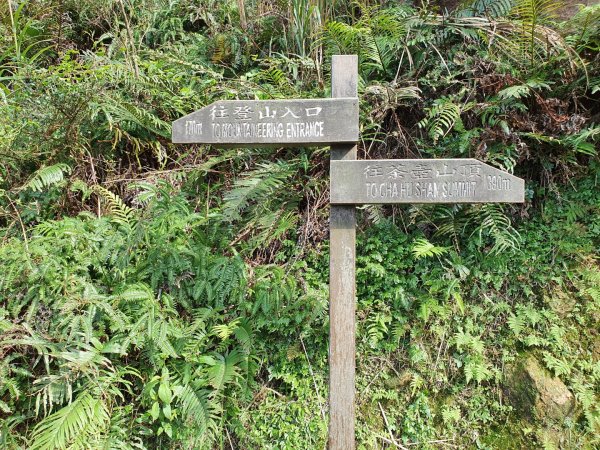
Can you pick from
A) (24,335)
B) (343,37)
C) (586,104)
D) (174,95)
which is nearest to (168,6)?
(174,95)

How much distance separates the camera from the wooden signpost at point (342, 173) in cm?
207

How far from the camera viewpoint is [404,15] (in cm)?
396

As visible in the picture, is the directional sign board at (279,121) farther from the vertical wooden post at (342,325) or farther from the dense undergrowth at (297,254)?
the dense undergrowth at (297,254)

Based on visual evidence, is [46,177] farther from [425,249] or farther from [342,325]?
[425,249]

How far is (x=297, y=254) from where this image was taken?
3.32 metres

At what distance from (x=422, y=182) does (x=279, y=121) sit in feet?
2.61

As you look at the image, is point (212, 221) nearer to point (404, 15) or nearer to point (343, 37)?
point (343, 37)

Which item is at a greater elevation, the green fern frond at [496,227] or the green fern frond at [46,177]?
the green fern frond at [46,177]

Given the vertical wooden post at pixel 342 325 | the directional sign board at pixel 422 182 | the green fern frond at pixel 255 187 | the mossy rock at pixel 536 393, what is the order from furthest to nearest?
1. the green fern frond at pixel 255 187
2. the mossy rock at pixel 536 393
3. the vertical wooden post at pixel 342 325
4. the directional sign board at pixel 422 182

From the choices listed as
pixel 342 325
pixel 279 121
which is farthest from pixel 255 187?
pixel 342 325

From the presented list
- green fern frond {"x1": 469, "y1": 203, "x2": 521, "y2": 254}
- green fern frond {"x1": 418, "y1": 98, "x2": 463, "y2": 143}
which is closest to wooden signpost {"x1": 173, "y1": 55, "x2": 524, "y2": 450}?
green fern frond {"x1": 469, "y1": 203, "x2": 521, "y2": 254}

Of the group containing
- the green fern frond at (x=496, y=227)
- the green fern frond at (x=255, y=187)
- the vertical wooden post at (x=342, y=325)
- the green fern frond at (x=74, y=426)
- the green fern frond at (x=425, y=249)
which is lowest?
the green fern frond at (x=74, y=426)

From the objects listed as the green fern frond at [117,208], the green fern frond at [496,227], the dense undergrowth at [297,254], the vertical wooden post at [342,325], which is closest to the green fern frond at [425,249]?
the dense undergrowth at [297,254]

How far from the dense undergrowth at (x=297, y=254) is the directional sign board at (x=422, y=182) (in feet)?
3.22
